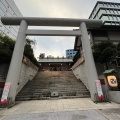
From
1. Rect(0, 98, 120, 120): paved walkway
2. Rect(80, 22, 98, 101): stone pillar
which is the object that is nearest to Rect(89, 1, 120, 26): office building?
Rect(80, 22, 98, 101): stone pillar

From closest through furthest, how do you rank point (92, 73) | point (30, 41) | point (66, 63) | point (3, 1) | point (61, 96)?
point (92, 73), point (61, 96), point (30, 41), point (66, 63), point (3, 1)

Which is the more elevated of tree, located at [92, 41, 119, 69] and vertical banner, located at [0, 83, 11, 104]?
tree, located at [92, 41, 119, 69]

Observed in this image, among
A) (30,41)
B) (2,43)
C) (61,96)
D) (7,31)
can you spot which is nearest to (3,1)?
(7,31)

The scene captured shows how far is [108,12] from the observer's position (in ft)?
116

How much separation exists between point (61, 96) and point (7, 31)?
92.3 ft

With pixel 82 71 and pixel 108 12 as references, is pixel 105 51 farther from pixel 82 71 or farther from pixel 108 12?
pixel 108 12

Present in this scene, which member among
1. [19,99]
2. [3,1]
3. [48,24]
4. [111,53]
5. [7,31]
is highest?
[3,1]

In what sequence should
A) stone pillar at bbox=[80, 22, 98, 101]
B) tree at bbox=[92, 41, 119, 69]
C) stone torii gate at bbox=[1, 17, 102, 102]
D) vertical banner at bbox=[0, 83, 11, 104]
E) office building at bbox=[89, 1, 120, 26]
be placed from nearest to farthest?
1. vertical banner at bbox=[0, 83, 11, 104]
2. stone pillar at bbox=[80, 22, 98, 101]
3. stone torii gate at bbox=[1, 17, 102, 102]
4. tree at bbox=[92, 41, 119, 69]
5. office building at bbox=[89, 1, 120, 26]

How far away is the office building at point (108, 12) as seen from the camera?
33766 millimetres

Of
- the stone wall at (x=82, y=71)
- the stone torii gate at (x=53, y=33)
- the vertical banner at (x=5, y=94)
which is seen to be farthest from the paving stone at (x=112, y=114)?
the vertical banner at (x=5, y=94)

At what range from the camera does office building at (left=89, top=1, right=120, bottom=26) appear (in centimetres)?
3377

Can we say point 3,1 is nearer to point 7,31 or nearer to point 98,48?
point 7,31

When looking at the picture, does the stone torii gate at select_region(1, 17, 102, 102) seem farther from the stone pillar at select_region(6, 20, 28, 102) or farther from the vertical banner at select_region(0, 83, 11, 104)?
the vertical banner at select_region(0, 83, 11, 104)

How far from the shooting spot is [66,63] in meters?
23.8
